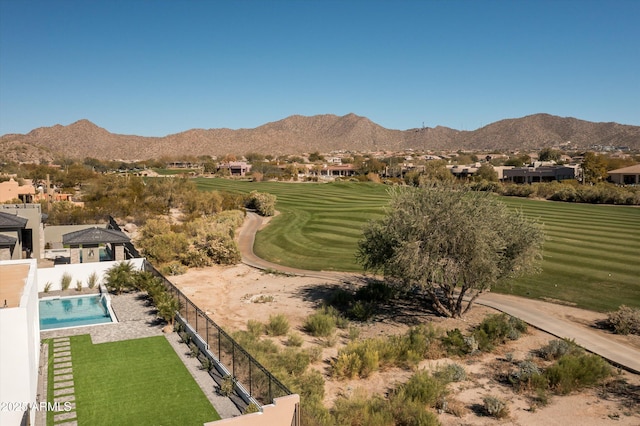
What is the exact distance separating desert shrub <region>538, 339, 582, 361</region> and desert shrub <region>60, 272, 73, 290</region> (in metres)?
24.0

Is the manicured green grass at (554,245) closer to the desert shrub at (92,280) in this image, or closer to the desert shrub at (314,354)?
the desert shrub at (314,354)

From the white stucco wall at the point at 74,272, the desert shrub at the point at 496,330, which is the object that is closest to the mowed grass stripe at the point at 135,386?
the white stucco wall at the point at 74,272

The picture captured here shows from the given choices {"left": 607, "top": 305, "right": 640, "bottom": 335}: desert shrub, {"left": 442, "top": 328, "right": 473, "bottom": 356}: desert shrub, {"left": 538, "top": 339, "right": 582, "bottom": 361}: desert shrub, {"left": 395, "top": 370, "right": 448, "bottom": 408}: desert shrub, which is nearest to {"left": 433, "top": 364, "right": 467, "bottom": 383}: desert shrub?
{"left": 395, "top": 370, "right": 448, "bottom": 408}: desert shrub

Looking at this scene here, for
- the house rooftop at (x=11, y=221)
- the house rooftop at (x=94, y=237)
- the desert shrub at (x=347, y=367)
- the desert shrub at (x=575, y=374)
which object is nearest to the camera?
the desert shrub at (x=575, y=374)

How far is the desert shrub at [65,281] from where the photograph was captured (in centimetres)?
2742

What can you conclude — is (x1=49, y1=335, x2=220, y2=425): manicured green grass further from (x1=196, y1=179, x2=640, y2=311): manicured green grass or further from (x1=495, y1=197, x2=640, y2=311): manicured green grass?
(x1=196, y1=179, x2=640, y2=311): manicured green grass

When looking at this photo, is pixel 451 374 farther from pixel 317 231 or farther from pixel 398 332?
pixel 317 231

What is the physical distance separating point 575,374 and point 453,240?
6582mm

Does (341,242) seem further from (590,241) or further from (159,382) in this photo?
(159,382)

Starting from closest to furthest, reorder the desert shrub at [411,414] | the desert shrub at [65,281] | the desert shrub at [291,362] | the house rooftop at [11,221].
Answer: the desert shrub at [411,414] → the desert shrub at [291,362] → the house rooftop at [11,221] → the desert shrub at [65,281]

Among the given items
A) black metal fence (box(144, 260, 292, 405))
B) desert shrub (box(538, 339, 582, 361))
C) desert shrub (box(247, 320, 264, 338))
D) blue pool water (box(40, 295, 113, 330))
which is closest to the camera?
black metal fence (box(144, 260, 292, 405))

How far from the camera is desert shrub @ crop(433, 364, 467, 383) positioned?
1545 centimetres

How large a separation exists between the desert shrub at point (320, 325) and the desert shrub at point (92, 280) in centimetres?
1392

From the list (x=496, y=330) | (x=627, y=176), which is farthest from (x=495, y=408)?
(x=627, y=176)
